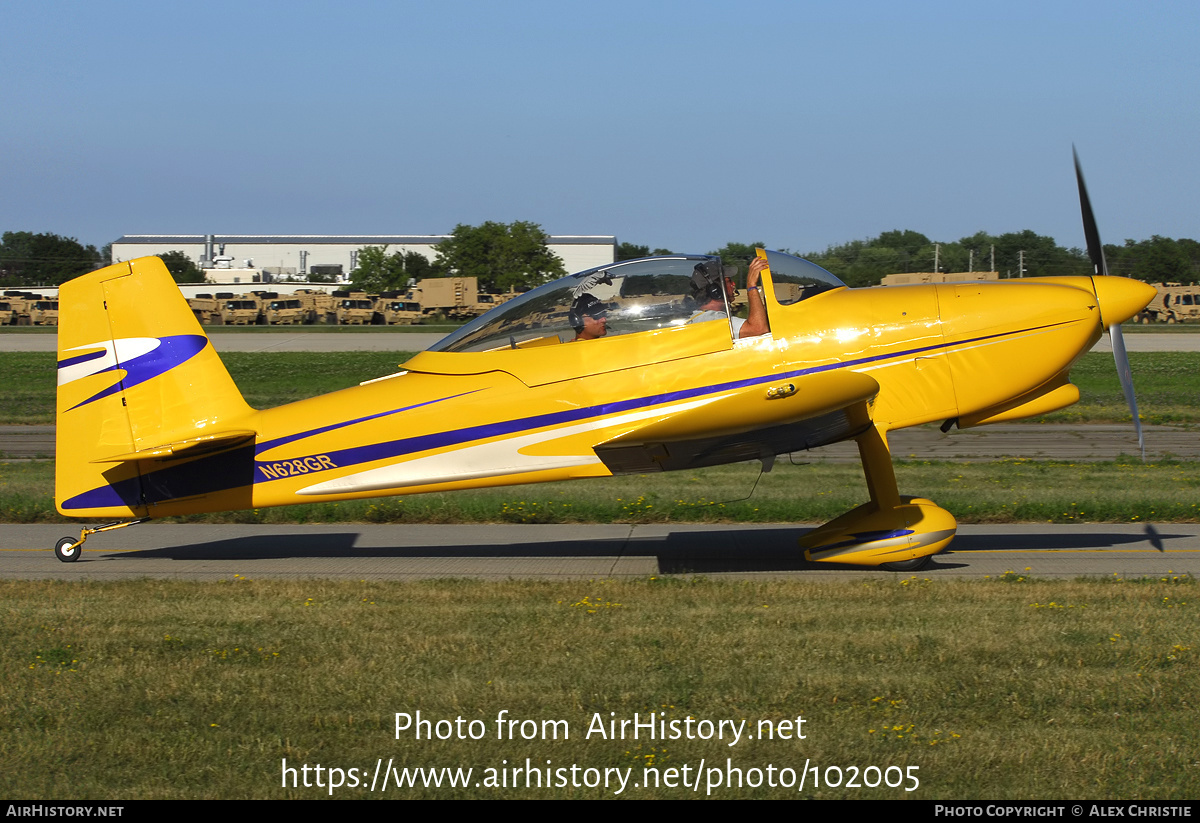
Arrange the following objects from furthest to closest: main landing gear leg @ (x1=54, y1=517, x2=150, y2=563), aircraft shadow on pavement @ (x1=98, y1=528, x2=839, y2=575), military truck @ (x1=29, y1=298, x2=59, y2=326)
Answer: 1. military truck @ (x1=29, y1=298, x2=59, y2=326)
2. main landing gear leg @ (x1=54, y1=517, x2=150, y2=563)
3. aircraft shadow on pavement @ (x1=98, y1=528, x2=839, y2=575)

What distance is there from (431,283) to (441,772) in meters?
58.4

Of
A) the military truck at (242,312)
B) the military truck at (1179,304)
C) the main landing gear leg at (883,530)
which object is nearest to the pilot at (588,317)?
the main landing gear leg at (883,530)

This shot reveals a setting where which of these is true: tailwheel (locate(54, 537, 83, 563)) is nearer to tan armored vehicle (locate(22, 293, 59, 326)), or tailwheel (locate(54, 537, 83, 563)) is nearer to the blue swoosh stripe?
the blue swoosh stripe

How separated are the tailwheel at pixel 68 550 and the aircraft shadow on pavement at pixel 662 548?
0.94 ft

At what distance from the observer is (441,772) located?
4551 millimetres

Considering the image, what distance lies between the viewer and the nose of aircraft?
8492 millimetres

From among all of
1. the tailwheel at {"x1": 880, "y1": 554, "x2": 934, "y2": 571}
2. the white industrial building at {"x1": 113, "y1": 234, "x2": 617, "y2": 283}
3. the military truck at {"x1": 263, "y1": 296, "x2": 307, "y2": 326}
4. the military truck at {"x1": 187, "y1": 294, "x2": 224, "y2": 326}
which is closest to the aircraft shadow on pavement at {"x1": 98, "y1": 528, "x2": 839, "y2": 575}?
the tailwheel at {"x1": 880, "y1": 554, "x2": 934, "y2": 571}

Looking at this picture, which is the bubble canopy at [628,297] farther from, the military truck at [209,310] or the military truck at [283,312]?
the military truck at [209,310]

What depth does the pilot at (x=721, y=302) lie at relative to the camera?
8164 mm

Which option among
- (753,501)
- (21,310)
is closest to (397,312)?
(21,310)

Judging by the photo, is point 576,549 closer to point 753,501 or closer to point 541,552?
point 541,552

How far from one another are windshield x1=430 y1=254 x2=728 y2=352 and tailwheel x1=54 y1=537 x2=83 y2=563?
4.26 metres
